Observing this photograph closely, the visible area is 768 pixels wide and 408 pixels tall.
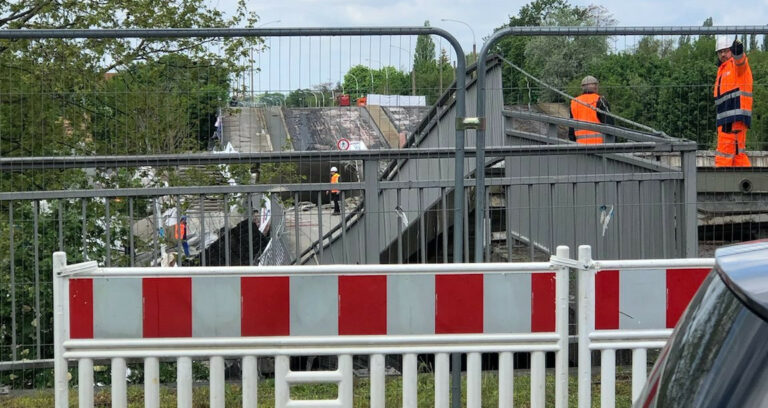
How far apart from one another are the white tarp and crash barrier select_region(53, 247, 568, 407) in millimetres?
1701

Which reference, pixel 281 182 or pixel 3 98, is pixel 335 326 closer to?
pixel 281 182

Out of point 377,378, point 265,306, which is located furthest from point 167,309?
point 377,378


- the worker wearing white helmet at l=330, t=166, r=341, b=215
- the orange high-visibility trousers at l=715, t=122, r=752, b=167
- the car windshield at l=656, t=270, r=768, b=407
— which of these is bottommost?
the car windshield at l=656, t=270, r=768, b=407

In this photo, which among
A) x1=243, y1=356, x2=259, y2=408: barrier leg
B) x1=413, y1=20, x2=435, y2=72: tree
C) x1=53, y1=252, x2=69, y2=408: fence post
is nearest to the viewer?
x1=53, y1=252, x2=69, y2=408: fence post

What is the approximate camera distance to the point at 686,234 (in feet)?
22.3

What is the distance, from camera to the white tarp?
6.43 meters

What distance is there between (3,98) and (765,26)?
16.0ft

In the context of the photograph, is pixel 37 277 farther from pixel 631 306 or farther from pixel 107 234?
pixel 631 306

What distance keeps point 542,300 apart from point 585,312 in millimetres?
220

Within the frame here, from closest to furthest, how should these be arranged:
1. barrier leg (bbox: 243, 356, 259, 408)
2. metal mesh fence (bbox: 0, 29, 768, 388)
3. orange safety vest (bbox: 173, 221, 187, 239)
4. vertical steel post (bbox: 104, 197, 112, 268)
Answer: barrier leg (bbox: 243, 356, 259, 408), metal mesh fence (bbox: 0, 29, 768, 388), vertical steel post (bbox: 104, 197, 112, 268), orange safety vest (bbox: 173, 221, 187, 239)

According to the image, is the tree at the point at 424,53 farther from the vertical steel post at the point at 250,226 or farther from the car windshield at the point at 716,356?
the car windshield at the point at 716,356

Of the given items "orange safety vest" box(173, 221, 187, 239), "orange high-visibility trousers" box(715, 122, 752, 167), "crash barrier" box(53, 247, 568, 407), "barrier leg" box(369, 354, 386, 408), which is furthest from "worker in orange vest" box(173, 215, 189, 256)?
"orange high-visibility trousers" box(715, 122, 752, 167)

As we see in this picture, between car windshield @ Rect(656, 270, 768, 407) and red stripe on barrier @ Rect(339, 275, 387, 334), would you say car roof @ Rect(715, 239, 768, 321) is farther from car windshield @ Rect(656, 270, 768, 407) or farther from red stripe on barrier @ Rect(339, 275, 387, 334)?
red stripe on barrier @ Rect(339, 275, 387, 334)

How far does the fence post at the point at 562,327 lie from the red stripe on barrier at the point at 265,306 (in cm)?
134
